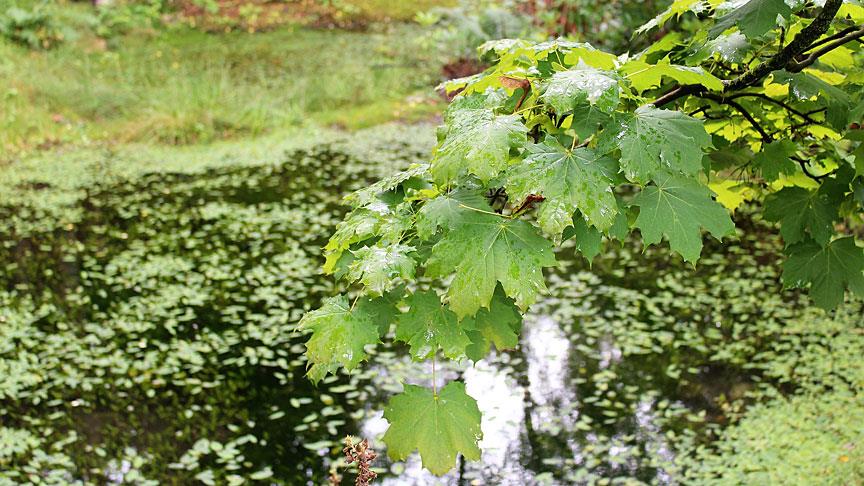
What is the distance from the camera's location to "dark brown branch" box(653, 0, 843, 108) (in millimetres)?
1107

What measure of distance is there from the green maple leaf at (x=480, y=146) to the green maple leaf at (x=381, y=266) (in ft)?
0.41

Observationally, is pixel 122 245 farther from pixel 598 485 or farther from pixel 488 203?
pixel 488 203

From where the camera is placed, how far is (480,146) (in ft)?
3.42

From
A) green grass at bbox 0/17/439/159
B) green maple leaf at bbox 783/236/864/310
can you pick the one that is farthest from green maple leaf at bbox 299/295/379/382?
green grass at bbox 0/17/439/159

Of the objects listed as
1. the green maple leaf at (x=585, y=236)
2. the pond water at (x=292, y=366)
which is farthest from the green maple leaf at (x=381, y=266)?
the pond water at (x=292, y=366)

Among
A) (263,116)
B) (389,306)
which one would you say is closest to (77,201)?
(263,116)

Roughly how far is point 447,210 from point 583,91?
0.85 feet

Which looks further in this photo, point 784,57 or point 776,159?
point 776,159

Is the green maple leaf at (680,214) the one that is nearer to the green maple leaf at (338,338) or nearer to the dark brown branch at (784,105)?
the dark brown branch at (784,105)

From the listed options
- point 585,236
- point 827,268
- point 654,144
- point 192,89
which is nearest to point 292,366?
point 827,268

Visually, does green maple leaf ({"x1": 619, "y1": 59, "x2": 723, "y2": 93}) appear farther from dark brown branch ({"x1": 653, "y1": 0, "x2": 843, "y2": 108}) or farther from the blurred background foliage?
the blurred background foliage

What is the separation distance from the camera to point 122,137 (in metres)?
6.95

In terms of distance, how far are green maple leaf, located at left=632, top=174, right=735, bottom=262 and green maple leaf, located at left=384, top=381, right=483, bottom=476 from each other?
0.39 meters

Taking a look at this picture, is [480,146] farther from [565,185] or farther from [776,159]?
[776,159]
